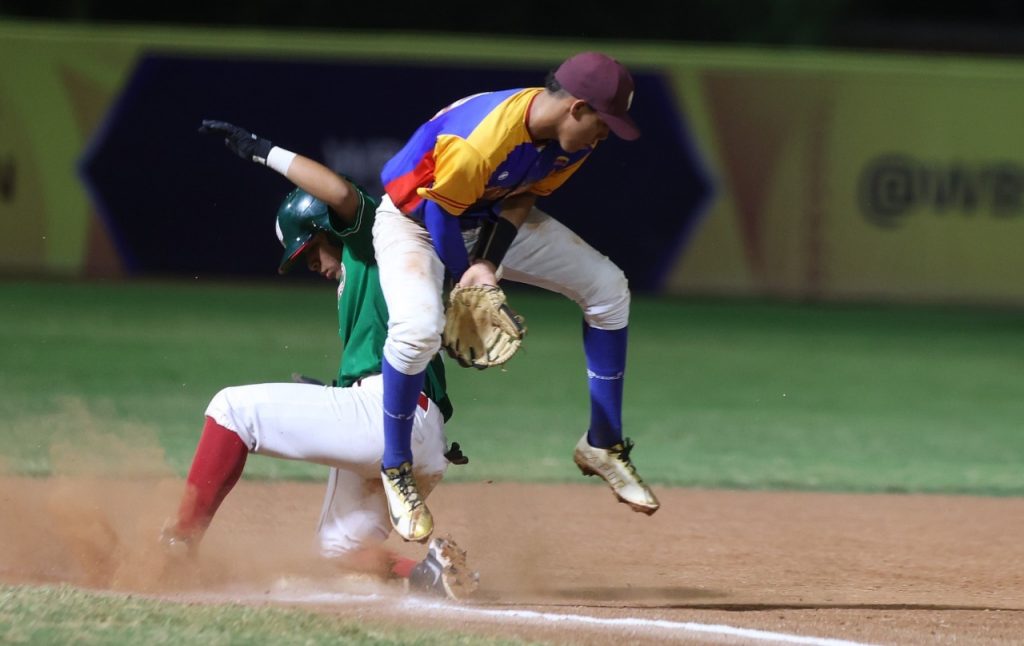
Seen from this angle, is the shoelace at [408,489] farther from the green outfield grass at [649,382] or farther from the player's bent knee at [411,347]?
the green outfield grass at [649,382]

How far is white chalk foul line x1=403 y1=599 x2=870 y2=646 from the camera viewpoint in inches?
187

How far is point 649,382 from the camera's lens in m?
11.2

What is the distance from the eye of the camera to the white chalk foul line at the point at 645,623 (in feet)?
15.6

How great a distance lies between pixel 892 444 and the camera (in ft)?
30.9

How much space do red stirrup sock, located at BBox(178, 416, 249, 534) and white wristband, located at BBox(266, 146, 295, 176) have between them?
35.4 inches

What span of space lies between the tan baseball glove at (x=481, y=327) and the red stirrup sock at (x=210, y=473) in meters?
0.82

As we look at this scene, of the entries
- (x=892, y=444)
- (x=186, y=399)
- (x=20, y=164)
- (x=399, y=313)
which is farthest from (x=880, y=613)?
(x=20, y=164)

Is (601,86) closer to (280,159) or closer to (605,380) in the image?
(280,159)

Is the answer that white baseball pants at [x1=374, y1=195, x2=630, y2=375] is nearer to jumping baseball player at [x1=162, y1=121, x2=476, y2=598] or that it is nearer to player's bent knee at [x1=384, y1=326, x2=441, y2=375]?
player's bent knee at [x1=384, y1=326, x2=441, y2=375]

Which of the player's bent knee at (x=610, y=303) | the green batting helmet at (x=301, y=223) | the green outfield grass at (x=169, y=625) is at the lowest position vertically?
the green outfield grass at (x=169, y=625)

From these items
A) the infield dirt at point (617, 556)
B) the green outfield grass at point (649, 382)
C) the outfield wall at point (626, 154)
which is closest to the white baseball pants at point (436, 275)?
the infield dirt at point (617, 556)

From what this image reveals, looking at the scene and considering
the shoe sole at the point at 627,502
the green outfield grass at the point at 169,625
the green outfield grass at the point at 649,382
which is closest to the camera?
the green outfield grass at the point at 169,625

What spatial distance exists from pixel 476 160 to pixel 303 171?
593mm

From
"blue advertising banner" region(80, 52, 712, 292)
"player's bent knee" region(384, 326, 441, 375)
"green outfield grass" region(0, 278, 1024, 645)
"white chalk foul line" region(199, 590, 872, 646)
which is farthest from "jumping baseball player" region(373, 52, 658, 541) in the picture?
"blue advertising banner" region(80, 52, 712, 292)
